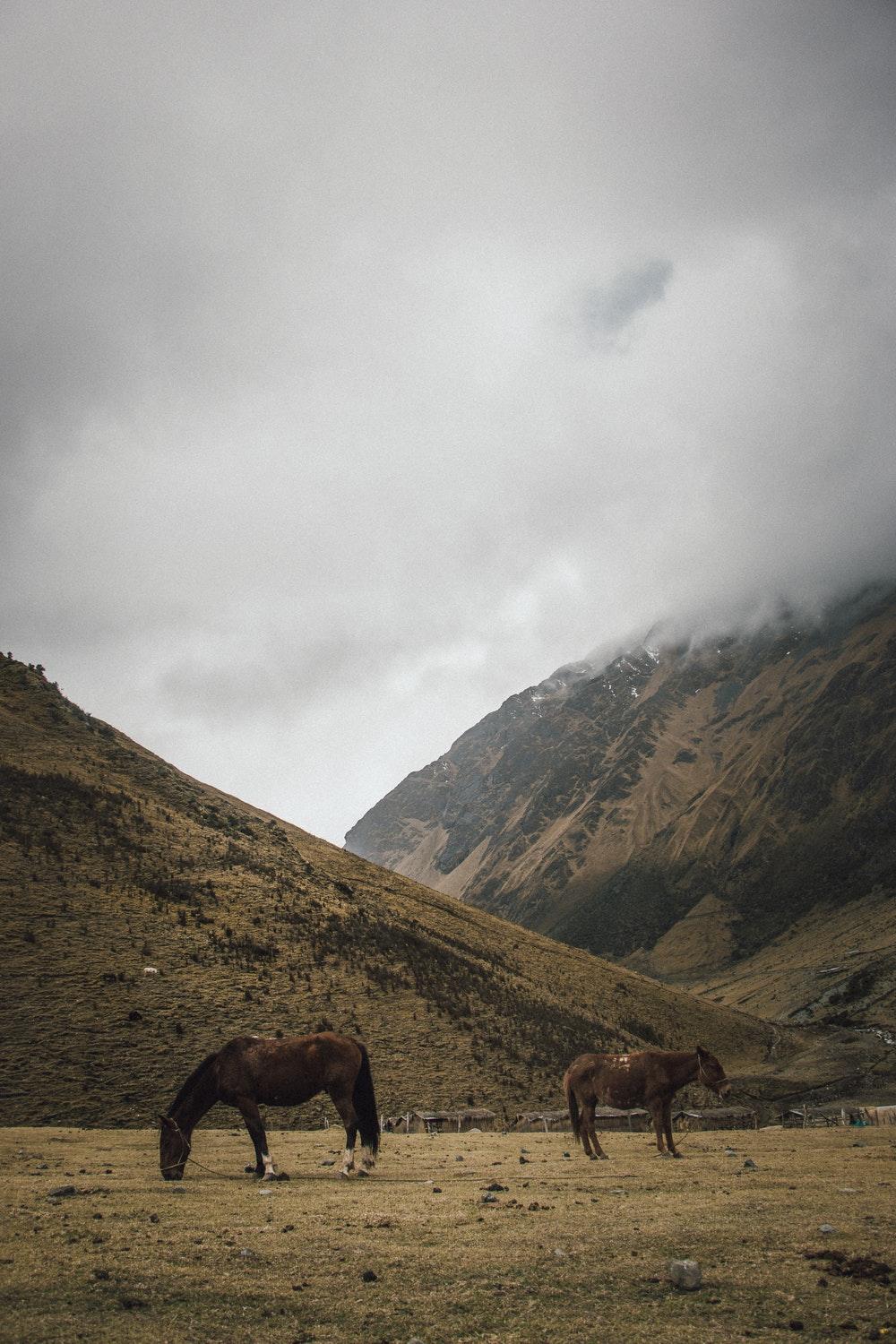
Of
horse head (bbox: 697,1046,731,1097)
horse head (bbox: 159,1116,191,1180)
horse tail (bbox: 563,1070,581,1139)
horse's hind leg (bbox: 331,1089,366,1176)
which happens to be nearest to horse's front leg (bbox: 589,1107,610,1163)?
horse tail (bbox: 563,1070,581,1139)

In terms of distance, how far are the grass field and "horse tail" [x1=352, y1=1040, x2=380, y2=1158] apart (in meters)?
0.90

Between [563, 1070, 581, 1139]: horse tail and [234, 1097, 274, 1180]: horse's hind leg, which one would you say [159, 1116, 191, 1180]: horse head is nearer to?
[234, 1097, 274, 1180]: horse's hind leg

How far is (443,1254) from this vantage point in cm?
1152

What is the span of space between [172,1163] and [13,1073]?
867 inches

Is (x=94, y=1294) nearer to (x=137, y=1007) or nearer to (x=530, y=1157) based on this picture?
(x=530, y=1157)

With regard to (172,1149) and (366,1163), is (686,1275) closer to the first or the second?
(366,1163)

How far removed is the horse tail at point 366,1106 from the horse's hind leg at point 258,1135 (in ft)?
7.25

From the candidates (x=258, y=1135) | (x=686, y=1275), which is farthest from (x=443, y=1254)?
(x=258, y=1135)

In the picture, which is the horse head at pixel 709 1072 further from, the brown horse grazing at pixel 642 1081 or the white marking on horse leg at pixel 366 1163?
the white marking on horse leg at pixel 366 1163

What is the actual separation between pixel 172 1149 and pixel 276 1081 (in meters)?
2.71

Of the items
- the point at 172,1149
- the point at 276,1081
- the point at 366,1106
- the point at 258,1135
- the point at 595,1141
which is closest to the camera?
the point at 258,1135

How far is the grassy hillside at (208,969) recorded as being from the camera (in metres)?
40.3

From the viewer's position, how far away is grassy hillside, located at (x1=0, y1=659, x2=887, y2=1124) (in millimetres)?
40281

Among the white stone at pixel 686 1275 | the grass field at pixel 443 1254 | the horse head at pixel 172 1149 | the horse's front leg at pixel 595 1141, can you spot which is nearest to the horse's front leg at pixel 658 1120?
the horse's front leg at pixel 595 1141
